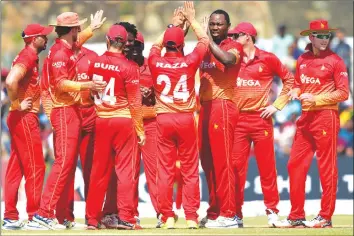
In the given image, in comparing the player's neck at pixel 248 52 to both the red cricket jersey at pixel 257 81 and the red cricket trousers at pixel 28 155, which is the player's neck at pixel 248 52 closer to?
the red cricket jersey at pixel 257 81

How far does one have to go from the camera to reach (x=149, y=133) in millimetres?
17516

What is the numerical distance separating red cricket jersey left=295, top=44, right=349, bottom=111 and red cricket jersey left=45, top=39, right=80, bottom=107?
3141mm

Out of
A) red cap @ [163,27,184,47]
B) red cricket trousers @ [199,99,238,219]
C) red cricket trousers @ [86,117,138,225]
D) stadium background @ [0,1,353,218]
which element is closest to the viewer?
red cap @ [163,27,184,47]

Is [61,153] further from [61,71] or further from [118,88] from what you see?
[118,88]

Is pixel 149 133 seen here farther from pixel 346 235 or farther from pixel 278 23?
pixel 278 23

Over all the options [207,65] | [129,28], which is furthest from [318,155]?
[129,28]

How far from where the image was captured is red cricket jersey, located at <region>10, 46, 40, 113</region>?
1686cm

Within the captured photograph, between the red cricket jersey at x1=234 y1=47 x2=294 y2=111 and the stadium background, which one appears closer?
the red cricket jersey at x1=234 y1=47 x2=294 y2=111

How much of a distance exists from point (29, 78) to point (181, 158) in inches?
95.8

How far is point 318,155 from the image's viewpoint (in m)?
17.2

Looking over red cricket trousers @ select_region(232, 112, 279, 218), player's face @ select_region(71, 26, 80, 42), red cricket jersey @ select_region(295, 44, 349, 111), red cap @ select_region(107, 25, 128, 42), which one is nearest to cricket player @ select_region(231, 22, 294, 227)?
red cricket trousers @ select_region(232, 112, 279, 218)

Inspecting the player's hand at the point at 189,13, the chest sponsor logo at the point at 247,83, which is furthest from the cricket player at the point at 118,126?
the chest sponsor logo at the point at 247,83

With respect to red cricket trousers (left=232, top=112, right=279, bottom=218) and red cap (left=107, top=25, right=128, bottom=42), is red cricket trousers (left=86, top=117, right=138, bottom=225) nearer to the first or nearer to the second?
red cap (left=107, top=25, right=128, bottom=42)

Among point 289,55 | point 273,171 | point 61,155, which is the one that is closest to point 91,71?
point 61,155
